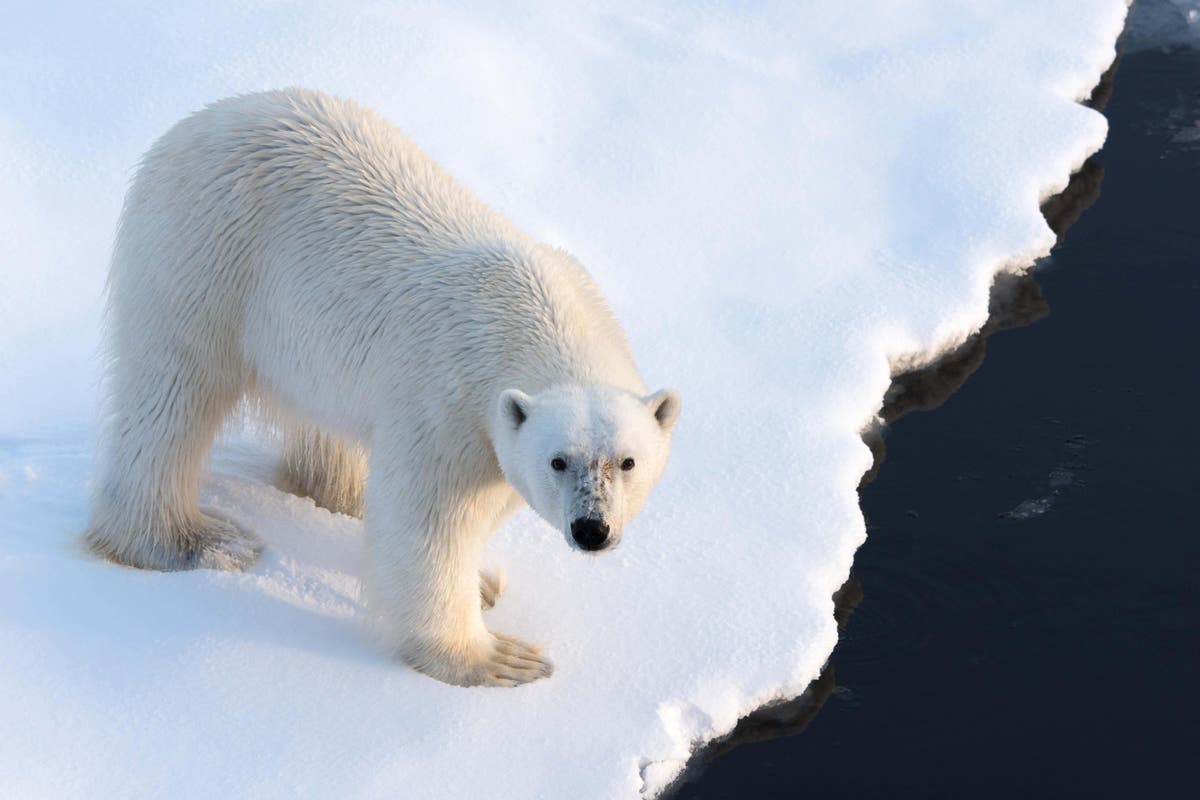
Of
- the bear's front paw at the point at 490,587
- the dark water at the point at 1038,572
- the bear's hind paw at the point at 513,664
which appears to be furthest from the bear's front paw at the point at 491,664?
the dark water at the point at 1038,572

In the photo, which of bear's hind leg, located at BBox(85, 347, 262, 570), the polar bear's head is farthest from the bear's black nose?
bear's hind leg, located at BBox(85, 347, 262, 570)

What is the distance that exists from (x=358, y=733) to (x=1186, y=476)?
3595 millimetres

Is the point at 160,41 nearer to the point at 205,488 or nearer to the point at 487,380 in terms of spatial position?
the point at 205,488

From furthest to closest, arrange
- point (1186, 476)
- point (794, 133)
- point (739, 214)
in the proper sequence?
point (794, 133) < point (739, 214) < point (1186, 476)

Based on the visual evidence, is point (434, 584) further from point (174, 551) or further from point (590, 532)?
point (174, 551)

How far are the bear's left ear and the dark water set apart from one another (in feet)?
4.21

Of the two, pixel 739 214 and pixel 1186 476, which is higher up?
pixel 739 214

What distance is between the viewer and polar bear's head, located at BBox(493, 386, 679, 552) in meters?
4.36

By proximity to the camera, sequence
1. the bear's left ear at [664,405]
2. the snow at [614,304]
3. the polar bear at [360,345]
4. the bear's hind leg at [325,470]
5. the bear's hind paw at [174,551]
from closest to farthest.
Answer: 1. the bear's left ear at [664,405]
2. the polar bear at [360,345]
3. the snow at [614,304]
4. the bear's hind paw at [174,551]
5. the bear's hind leg at [325,470]

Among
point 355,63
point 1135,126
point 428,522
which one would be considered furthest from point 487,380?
point 1135,126

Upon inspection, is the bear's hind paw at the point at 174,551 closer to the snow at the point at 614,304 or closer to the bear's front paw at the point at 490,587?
the snow at the point at 614,304

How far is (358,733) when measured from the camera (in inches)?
194

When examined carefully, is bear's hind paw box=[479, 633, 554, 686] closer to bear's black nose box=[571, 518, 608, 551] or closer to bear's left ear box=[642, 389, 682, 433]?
bear's black nose box=[571, 518, 608, 551]

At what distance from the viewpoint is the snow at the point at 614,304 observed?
16.3ft
